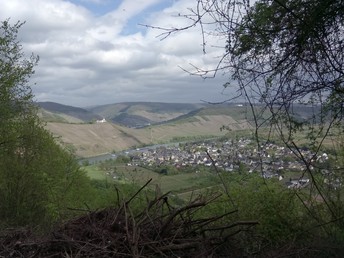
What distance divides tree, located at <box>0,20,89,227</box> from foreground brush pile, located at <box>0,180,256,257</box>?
13672 mm

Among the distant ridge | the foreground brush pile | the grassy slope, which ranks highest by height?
the distant ridge

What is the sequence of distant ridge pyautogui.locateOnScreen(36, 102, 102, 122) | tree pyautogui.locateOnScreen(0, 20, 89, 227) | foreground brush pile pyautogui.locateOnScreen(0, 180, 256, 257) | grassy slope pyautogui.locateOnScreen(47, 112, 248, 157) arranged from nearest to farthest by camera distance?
foreground brush pile pyautogui.locateOnScreen(0, 180, 256, 257) < tree pyautogui.locateOnScreen(0, 20, 89, 227) < grassy slope pyautogui.locateOnScreen(47, 112, 248, 157) < distant ridge pyautogui.locateOnScreen(36, 102, 102, 122)

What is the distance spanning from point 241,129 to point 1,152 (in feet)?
54.0

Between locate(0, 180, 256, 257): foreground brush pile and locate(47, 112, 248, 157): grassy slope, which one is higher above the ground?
locate(0, 180, 256, 257): foreground brush pile

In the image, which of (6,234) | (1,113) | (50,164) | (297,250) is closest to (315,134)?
(297,250)

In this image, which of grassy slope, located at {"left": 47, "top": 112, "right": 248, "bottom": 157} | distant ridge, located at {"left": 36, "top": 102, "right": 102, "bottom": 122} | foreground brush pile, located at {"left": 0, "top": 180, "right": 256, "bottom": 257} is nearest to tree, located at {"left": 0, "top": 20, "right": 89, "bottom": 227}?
foreground brush pile, located at {"left": 0, "top": 180, "right": 256, "bottom": 257}

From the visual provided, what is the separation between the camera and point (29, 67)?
1964cm

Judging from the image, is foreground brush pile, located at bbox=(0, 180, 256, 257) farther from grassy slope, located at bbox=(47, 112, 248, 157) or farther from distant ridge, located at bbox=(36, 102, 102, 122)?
distant ridge, located at bbox=(36, 102, 102, 122)

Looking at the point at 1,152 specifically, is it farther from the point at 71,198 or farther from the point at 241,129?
the point at 241,129

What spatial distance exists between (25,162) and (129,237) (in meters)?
18.5

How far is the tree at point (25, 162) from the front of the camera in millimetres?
19203

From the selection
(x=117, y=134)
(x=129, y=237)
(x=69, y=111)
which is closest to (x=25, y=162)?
(x=129, y=237)

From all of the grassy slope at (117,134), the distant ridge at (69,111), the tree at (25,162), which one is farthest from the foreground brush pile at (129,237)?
the distant ridge at (69,111)

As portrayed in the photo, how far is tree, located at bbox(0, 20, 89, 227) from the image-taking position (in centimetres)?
1920
